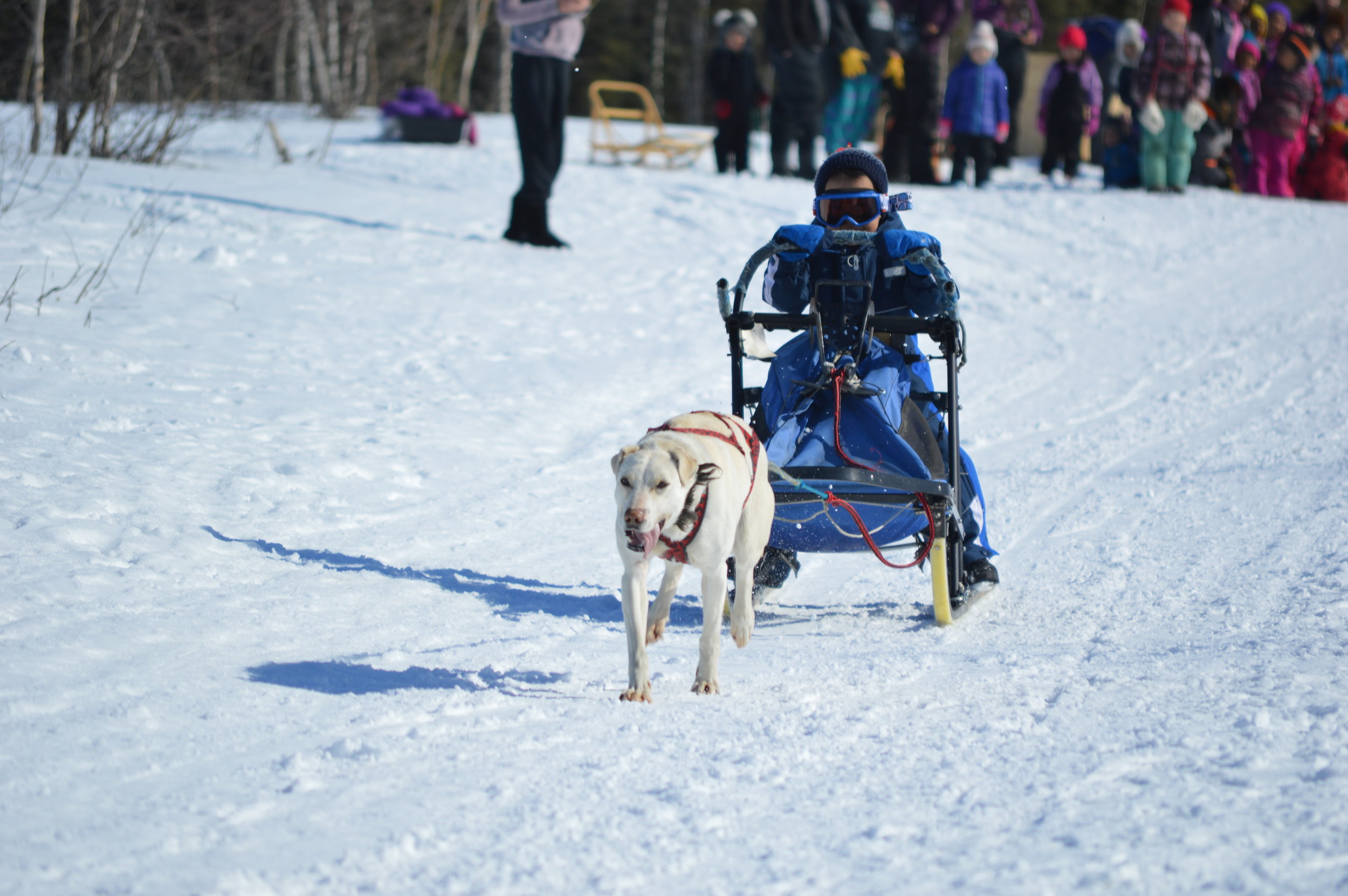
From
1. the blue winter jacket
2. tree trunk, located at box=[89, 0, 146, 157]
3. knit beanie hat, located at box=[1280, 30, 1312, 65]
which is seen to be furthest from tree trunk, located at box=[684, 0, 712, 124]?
tree trunk, located at box=[89, 0, 146, 157]

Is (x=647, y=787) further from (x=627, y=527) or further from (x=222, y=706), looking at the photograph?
(x=222, y=706)

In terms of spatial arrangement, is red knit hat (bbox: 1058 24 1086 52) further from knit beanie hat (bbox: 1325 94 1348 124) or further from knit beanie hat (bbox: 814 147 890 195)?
knit beanie hat (bbox: 814 147 890 195)

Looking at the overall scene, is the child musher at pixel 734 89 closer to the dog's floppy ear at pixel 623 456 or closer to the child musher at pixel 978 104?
the child musher at pixel 978 104

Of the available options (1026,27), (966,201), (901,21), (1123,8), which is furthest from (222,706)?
(1123,8)

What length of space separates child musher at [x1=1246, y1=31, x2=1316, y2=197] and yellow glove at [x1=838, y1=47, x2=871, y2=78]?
18.0ft

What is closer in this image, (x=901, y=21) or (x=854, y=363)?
(x=854, y=363)

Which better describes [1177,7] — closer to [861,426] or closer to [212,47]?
[212,47]

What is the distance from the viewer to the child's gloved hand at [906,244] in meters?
4.38

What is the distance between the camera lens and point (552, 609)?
4.32m

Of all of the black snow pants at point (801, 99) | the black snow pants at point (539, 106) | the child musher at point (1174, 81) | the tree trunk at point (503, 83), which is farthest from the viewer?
the tree trunk at point (503, 83)

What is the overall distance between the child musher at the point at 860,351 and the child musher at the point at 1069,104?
11941mm

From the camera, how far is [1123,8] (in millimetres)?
37125

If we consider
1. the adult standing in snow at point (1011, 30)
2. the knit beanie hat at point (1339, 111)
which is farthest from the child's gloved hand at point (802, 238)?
the knit beanie hat at point (1339, 111)

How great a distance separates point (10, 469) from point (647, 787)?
310cm
